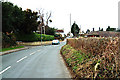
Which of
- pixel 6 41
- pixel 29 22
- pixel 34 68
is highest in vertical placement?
pixel 29 22

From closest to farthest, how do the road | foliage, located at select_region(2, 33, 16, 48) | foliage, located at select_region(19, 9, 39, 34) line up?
the road → foliage, located at select_region(2, 33, 16, 48) → foliage, located at select_region(19, 9, 39, 34)

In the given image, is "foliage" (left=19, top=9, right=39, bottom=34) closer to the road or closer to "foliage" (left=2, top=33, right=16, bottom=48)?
"foliage" (left=2, top=33, right=16, bottom=48)

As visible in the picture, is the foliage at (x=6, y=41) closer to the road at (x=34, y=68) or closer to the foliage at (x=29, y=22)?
the foliage at (x=29, y=22)

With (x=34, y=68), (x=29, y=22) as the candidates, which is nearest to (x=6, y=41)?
(x=29, y=22)

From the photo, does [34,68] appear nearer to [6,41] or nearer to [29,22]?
[6,41]

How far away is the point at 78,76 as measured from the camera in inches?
244

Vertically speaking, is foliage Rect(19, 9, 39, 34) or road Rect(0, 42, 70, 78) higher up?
foliage Rect(19, 9, 39, 34)

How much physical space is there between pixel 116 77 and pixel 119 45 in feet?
3.55

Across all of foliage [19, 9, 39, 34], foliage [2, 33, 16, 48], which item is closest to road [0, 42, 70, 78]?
foliage [2, 33, 16, 48]

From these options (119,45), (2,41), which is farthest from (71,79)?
(2,41)

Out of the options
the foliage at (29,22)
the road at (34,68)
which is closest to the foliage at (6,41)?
the foliage at (29,22)

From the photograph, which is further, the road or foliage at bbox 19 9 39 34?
foliage at bbox 19 9 39 34

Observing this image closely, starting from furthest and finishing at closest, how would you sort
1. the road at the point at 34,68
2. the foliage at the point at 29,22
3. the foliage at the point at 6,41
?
the foliage at the point at 29,22 → the foliage at the point at 6,41 → the road at the point at 34,68

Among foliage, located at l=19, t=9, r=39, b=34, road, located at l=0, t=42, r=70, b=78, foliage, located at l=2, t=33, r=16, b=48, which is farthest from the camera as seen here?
foliage, located at l=19, t=9, r=39, b=34
